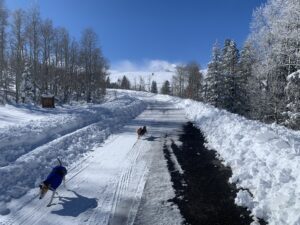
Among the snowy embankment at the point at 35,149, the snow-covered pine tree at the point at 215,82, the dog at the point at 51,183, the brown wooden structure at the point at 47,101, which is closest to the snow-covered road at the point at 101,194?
the dog at the point at 51,183

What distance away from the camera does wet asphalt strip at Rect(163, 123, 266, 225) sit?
5812mm

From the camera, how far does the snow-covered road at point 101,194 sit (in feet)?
19.0

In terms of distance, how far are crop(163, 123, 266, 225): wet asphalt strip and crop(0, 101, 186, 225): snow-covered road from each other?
278 millimetres

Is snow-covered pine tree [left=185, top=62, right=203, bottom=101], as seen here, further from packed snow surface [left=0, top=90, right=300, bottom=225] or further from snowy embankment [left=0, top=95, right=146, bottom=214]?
packed snow surface [left=0, top=90, right=300, bottom=225]

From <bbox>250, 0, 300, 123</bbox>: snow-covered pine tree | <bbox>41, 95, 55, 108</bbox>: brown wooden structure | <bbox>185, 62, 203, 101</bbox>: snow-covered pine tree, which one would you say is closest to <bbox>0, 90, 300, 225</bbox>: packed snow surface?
<bbox>250, 0, 300, 123</bbox>: snow-covered pine tree

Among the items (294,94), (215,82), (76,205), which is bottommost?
(76,205)

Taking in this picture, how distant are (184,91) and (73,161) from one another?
80187 mm

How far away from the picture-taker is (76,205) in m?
6.40

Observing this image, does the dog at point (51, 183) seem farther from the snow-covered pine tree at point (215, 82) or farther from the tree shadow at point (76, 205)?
the snow-covered pine tree at point (215, 82)

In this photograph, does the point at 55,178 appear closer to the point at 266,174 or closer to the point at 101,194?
the point at 101,194

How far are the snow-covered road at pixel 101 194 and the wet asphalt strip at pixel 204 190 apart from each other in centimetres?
28

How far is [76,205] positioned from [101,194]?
2.39 feet

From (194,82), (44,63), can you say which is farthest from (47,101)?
(194,82)

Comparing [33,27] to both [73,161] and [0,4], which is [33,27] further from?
[73,161]
